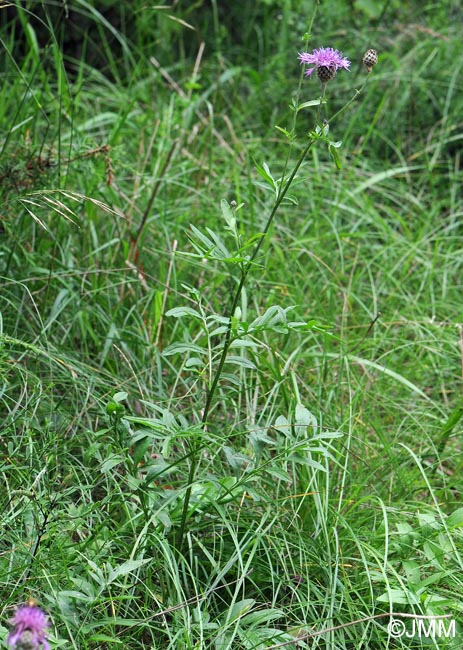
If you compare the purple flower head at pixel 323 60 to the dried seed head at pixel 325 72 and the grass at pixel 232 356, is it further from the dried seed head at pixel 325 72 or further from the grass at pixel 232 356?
the grass at pixel 232 356

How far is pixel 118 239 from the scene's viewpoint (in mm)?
2580

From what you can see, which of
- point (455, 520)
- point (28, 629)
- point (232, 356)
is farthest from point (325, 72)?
point (28, 629)

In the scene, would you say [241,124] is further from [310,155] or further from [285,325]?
[285,325]

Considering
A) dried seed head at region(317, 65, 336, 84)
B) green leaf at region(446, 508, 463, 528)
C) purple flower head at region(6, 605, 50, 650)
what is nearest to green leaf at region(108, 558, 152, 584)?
purple flower head at region(6, 605, 50, 650)

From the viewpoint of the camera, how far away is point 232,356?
1834mm

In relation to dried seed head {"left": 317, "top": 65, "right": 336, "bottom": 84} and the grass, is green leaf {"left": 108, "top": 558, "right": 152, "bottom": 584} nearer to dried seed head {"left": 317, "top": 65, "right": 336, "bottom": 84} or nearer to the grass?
the grass

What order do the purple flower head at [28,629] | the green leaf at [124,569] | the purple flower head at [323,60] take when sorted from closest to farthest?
1. the purple flower head at [28,629]
2. the green leaf at [124,569]
3. the purple flower head at [323,60]

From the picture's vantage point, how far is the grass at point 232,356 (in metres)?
1.68

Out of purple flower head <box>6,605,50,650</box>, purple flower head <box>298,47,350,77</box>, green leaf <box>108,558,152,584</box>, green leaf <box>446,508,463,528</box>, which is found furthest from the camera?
green leaf <box>446,508,463,528</box>

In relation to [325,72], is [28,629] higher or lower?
lower

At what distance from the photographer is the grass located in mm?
1683

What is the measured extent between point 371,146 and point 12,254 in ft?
6.55

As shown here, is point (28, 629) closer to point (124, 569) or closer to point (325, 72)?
point (124, 569)

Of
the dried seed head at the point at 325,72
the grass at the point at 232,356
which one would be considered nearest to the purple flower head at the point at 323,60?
the dried seed head at the point at 325,72
